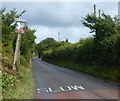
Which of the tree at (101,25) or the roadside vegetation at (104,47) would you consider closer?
the roadside vegetation at (104,47)

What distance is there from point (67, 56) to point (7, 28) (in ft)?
95.1

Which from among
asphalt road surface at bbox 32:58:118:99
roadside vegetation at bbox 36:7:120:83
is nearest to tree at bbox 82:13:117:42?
roadside vegetation at bbox 36:7:120:83

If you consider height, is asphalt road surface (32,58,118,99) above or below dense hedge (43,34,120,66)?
below

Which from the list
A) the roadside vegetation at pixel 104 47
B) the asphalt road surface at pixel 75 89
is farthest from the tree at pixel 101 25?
the asphalt road surface at pixel 75 89

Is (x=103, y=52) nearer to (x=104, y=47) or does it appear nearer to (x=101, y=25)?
(x=104, y=47)

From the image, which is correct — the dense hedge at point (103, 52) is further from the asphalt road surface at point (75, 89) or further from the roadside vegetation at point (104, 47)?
the asphalt road surface at point (75, 89)

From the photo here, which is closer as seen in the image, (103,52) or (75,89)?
(75,89)

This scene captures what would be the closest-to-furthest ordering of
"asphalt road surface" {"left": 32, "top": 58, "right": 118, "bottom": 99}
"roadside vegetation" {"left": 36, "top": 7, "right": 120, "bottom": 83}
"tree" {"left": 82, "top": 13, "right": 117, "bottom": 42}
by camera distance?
1. "asphalt road surface" {"left": 32, "top": 58, "right": 118, "bottom": 99}
2. "roadside vegetation" {"left": 36, "top": 7, "right": 120, "bottom": 83}
3. "tree" {"left": 82, "top": 13, "right": 117, "bottom": 42}

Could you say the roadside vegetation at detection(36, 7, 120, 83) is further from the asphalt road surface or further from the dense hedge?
the asphalt road surface

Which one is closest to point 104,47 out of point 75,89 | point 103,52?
point 103,52

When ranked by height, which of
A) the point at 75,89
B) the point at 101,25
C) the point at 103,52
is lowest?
the point at 75,89

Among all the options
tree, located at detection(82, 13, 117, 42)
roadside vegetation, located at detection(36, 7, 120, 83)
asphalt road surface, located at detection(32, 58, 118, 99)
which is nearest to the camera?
asphalt road surface, located at detection(32, 58, 118, 99)

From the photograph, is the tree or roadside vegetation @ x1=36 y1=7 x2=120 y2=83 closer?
roadside vegetation @ x1=36 y1=7 x2=120 y2=83

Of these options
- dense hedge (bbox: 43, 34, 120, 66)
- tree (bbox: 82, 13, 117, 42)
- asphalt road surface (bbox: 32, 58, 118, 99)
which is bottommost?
asphalt road surface (bbox: 32, 58, 118, 99)
